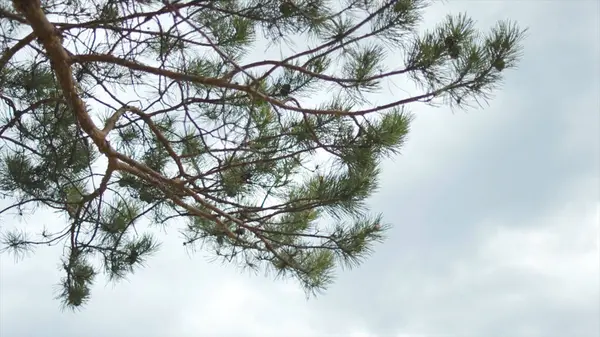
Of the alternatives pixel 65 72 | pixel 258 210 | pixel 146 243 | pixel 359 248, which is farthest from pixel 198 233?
pixel 65 72

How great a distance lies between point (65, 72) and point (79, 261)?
3.25 ft

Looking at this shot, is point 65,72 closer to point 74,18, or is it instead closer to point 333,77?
point 74,18

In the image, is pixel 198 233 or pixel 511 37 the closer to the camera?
pixel 511 37

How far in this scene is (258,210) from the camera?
8.54ft

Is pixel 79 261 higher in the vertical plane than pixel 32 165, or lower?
lower

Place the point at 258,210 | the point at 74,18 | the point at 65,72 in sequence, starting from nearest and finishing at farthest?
the point at 65,72
the point at 74,18
the point at 258,210

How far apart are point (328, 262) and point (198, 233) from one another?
506 mm

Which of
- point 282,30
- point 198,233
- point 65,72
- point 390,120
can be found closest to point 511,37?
point 390,120

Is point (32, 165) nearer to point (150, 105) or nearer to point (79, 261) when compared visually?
point (79, 261)

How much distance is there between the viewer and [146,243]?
2.87 meters

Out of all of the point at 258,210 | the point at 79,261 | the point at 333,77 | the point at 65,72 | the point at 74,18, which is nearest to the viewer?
the point at 65,72

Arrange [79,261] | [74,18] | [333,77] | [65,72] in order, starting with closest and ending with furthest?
[65,72] → [333,77] → [74,18] → [79,261]

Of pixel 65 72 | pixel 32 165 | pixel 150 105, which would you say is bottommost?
pixel 65 72

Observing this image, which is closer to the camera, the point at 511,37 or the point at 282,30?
→ the point at 511,37
